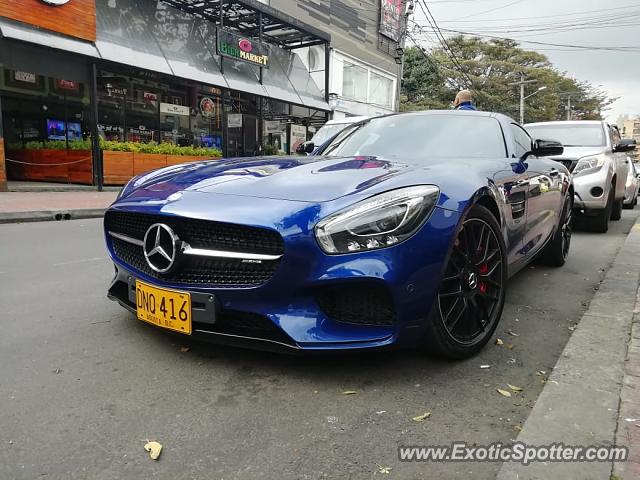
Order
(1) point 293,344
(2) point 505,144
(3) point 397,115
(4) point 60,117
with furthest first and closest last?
(4) point 60,117, (3) point 397,115, (2) point 505,144, (1) point 293,344

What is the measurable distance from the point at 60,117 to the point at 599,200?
16.6 meters

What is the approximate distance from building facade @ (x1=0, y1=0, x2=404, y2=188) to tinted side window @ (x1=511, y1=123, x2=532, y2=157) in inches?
439

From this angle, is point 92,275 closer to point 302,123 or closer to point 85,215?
point 85,215

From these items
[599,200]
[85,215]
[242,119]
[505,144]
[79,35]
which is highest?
[79,35]

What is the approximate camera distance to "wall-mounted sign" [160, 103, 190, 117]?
696 inches

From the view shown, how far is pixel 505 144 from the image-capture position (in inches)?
140

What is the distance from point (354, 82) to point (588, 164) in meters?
19.4

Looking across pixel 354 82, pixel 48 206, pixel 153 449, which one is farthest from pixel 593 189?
pixel 354 82

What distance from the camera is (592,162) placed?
6898 mm

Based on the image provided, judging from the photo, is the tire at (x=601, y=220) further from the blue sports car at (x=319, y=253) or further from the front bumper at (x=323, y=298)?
the front bumper at (x=323, y=298)

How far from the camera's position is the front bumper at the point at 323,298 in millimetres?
Result: 2053

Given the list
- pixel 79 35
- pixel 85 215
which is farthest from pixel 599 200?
pixel 79 35

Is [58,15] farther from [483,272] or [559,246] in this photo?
[483,272]

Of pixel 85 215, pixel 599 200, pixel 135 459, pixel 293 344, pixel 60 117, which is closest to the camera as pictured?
pixel 135 459
